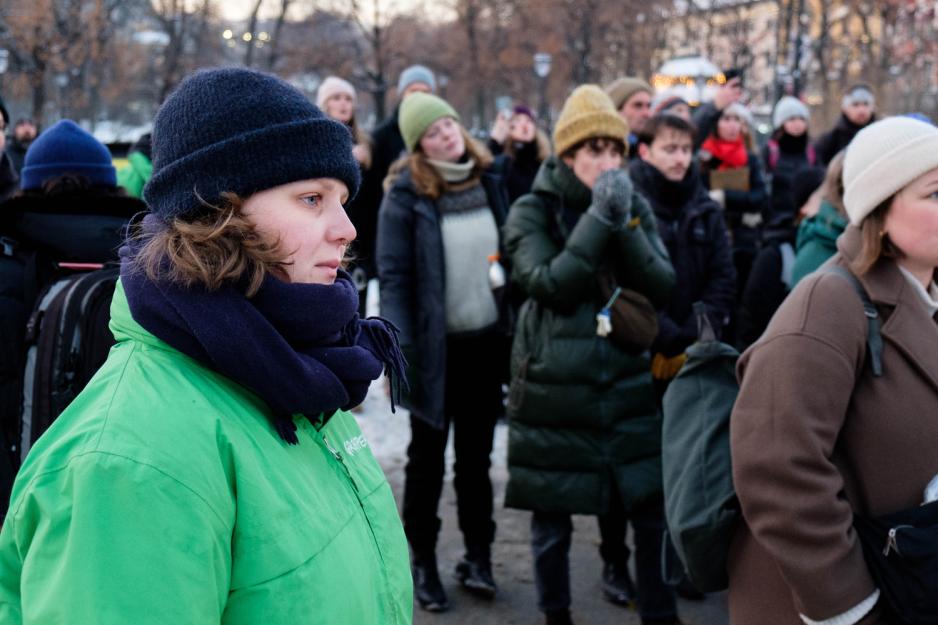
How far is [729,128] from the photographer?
6.69 metres

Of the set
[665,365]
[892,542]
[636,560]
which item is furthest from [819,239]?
[892,542]

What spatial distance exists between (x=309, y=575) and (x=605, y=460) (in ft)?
8.79

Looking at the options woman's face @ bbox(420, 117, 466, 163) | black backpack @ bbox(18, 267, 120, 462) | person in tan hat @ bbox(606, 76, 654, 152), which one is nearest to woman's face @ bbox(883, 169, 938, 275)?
black backpack @ bbox(18, 267, 120, 462)

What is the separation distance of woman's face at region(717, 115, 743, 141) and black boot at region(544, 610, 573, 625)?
377 centimetres

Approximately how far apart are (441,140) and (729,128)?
2862 mm

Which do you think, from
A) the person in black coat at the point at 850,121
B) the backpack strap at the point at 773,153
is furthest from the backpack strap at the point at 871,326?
the person in black coat at the point at 850,121

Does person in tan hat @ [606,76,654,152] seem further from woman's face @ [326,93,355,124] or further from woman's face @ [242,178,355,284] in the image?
woman's face @ [242,178,355,284]

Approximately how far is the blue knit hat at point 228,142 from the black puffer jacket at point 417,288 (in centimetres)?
274

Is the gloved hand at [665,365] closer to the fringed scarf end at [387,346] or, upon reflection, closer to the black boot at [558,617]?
the black boot at [558,617]

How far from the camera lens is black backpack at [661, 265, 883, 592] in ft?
8.32

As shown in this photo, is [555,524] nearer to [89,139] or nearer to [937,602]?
[937,602]

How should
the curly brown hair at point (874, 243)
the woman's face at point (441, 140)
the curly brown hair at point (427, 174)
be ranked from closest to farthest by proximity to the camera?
the curly brown hair at point (874, 243), the curly brown hair at point (427, 174), the woman's face at point (441, 140)

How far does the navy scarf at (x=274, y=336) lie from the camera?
4.86 feet

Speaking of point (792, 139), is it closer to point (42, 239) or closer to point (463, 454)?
point (463, 454)
